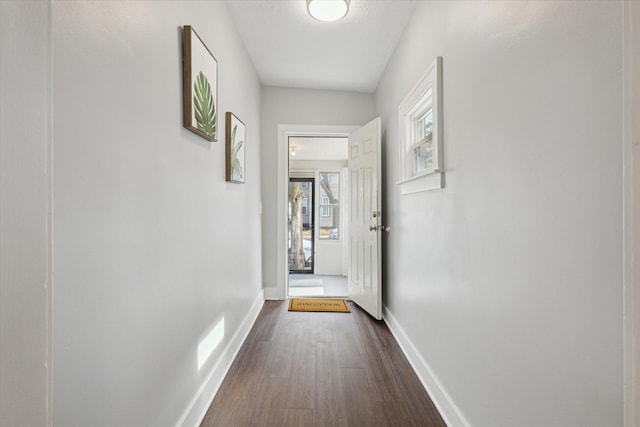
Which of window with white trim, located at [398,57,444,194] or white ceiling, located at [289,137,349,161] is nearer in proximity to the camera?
window with white trim, located at [398,57,444,194]

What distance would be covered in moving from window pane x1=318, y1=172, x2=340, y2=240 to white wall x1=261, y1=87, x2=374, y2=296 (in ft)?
Result: 9.11

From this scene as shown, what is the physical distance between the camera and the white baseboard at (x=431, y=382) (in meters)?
1.60

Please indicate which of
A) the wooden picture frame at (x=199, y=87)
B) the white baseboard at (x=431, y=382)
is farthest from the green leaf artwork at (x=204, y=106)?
the white baseboard at (x=431, y=382)

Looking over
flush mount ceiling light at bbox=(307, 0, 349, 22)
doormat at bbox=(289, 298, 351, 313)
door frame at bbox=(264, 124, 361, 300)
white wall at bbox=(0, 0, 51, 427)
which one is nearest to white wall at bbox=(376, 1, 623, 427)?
flush mount ceiling light at bbox=(307, 0, 349, 22)

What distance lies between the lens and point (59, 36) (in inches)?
30.6

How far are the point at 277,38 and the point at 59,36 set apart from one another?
232 centimetres

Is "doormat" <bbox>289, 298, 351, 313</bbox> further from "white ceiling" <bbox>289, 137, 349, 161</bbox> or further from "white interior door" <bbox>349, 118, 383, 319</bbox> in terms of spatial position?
"white ceiling" <bbox>289, 137, 349, 161</bbox>

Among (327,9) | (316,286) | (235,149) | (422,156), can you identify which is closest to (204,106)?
(235,149)

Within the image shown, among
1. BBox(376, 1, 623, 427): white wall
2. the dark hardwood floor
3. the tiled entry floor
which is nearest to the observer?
BBox(376, 1, 623, 427): white wall

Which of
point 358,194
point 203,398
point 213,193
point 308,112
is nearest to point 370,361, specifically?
point 203,398

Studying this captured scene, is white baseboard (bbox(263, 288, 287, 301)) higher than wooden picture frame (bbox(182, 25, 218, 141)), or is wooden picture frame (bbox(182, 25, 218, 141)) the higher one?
wooden picture frame (bbox(182, 25, 218, 141))

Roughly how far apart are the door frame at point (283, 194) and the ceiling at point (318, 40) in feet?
1.59

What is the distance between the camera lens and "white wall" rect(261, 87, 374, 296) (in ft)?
12.8

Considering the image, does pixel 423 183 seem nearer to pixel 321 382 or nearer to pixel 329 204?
pixel 321 382
